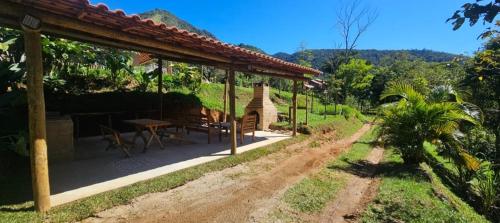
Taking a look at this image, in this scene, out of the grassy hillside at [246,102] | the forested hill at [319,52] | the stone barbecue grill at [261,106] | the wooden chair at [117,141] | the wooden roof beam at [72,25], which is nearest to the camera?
the wooden roof beam at [72,25]

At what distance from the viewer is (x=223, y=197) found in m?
5.16

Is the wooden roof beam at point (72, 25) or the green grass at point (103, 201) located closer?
the wooden roof beam at point (72, 25)

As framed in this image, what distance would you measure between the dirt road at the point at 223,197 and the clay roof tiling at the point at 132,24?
9.01ft

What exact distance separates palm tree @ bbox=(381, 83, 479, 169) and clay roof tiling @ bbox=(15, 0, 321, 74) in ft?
13.3

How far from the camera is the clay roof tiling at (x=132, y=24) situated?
3.73 m

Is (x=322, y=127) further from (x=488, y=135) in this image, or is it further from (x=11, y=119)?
(x=11, y=119)

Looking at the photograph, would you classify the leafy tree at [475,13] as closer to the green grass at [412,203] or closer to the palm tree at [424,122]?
the green grass at [412,203]

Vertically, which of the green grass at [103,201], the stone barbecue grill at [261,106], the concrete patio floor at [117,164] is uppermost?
the stone barbecue grill at [261,106]

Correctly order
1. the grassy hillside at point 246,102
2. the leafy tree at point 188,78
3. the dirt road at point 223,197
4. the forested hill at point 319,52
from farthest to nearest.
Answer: the forested hill at point 319,52 → the leafy tree at point 188,78 → the grassy hillside at point 246,102 → the dirt road at point 223,197

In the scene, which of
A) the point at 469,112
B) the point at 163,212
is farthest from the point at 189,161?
the point at 469,112

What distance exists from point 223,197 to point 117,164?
108 inches

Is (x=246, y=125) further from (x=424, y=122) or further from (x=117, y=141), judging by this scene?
(x=424, y=122)

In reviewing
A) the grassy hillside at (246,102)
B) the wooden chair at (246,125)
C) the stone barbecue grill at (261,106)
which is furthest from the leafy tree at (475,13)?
the grassy hillside at (246,102)

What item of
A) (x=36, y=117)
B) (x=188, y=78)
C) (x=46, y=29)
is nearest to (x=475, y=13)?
(x=36, y=117)
